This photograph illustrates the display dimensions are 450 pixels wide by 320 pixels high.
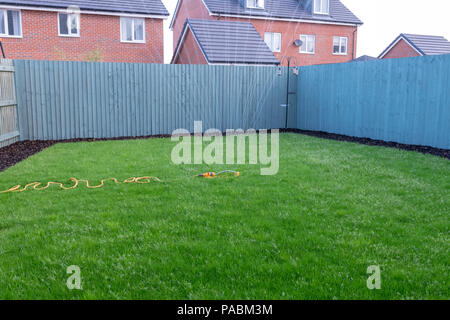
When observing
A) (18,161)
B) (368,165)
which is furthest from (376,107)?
(18,161)

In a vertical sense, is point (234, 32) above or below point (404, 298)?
above

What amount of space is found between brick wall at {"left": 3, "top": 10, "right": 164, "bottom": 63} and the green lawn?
47.7 ft

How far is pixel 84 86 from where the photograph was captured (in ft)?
34.7

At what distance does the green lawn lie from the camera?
2773 millimetres

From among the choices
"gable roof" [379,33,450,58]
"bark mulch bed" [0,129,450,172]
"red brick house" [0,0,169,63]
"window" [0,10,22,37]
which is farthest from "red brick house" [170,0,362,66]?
"bark mulch bed" [0,129,450,172]

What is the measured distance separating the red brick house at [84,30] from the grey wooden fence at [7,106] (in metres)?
10.4

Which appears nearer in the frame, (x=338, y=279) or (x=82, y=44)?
(x=338, y=279)

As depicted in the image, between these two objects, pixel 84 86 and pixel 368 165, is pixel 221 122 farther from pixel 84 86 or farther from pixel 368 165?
pixel 368 165

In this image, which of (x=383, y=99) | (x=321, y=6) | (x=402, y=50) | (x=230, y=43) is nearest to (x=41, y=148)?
(x=383, y=99)

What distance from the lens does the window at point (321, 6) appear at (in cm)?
2566

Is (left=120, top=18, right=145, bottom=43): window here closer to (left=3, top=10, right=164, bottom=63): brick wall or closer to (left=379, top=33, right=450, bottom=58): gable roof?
(left=3, top=10, right=164, bottom=63): brick wall

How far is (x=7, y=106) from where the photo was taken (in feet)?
30.0

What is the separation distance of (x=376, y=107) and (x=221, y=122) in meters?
4.46

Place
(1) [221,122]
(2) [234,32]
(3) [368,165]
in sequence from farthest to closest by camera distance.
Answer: (2) [234,32]
(1) [221,122]
(3) [368,165]
